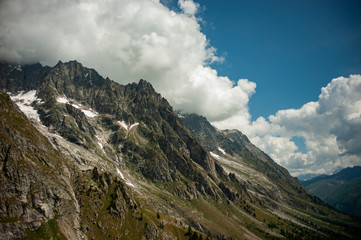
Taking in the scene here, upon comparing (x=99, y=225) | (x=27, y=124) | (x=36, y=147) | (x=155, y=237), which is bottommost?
(x=155, y=237)

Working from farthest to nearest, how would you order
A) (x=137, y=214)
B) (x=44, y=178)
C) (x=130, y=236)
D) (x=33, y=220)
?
1. (x=137, y=214)
2. (x=130, y=236)
3. (x=44, y=178)
4. (x=33, y=220)

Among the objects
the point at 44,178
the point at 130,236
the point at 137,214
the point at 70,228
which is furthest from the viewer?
the point at 137,214

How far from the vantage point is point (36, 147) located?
153250mm

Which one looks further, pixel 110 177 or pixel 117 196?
pixel 110 177

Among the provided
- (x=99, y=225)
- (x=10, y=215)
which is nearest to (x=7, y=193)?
(x=10, y=215)

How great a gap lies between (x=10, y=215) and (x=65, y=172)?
52.2m

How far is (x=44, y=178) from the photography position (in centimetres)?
13475

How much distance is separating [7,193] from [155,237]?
9885 cm

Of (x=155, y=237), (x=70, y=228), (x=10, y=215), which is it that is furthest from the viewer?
(x=155, y=237)

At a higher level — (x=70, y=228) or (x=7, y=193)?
Answer: (x=7, y=193)

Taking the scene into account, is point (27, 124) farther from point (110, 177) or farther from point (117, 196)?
point (117, 196)

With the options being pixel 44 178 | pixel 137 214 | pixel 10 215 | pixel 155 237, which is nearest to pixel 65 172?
pixel 44 178

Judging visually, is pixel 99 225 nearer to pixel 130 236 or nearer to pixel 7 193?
pixel 130 236

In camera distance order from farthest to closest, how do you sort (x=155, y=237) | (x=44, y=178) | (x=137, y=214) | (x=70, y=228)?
1. (x=137, y=214)
2. (x=155, y=237)
3. (x=44, y=178)
4. (x=70, y=228)
